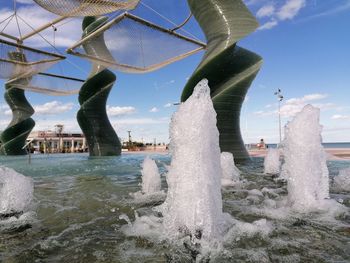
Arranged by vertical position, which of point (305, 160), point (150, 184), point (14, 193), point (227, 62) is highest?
point (227, 62)

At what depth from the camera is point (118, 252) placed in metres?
3.84

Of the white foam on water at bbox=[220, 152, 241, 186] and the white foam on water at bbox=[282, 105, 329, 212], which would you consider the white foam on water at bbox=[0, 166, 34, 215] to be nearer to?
the white foam on water at bbox=[282, 105, 329, 212]

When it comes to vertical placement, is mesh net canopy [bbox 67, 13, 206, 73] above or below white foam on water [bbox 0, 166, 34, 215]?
above

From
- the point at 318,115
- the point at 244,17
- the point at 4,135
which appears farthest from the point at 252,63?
the point at 4,135

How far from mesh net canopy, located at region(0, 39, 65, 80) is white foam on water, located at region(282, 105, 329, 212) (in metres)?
22.7

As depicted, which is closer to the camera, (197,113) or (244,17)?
(197,113)

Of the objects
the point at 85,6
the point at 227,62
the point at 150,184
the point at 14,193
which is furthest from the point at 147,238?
the point at 85,6

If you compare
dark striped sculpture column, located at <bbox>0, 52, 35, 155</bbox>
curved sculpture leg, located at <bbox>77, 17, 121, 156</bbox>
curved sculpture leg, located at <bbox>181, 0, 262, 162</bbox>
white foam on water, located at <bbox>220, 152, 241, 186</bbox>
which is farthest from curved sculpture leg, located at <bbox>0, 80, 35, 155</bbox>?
white foam on water, located at <bbox>220, 152, 241, 186</bbox>

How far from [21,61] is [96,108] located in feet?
27.0

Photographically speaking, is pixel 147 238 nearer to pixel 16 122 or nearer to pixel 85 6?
pixel 85 6

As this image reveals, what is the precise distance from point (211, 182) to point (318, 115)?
3.26 m

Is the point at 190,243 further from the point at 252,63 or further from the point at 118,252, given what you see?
the point at 252,63

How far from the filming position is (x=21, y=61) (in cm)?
2869

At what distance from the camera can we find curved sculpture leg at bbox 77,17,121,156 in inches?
989
